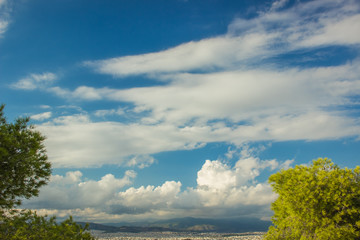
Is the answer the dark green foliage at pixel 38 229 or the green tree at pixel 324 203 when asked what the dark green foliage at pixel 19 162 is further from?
the green tree at pixel 324 203

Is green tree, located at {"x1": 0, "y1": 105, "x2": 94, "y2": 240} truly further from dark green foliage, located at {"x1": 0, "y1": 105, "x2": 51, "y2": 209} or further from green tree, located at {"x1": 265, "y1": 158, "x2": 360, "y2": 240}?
green tree, located at {"x1": 265, "y1": 158, "x2": 360, "y2": 240}

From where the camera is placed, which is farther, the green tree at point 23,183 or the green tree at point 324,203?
the green tree at point 324,203

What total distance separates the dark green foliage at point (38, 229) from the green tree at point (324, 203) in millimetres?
25200

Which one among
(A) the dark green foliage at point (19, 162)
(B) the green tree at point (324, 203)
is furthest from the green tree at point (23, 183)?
(B) the green tree at point (324, 203)

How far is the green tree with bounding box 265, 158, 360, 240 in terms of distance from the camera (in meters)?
34.2

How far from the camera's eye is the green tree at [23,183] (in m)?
23.4

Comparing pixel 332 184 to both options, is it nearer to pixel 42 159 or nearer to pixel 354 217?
pixel 354 217

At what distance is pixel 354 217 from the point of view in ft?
115

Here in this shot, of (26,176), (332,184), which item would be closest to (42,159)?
(26,176)

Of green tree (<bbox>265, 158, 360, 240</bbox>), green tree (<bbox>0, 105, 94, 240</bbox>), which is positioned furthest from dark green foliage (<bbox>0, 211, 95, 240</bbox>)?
green tree (<bbox>265, 158, 360, 240</bbox>)

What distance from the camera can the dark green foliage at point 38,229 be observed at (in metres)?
22.4

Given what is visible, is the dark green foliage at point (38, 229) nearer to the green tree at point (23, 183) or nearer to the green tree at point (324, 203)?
the green tree at point (23, 183)

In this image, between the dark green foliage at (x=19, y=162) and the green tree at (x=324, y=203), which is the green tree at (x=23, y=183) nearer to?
the dark green foliage at (x=19, y=162)

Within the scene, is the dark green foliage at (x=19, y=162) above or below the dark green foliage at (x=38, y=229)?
above
